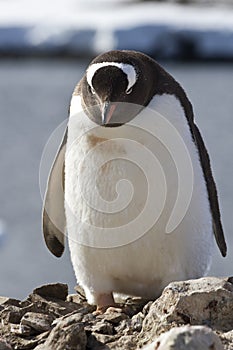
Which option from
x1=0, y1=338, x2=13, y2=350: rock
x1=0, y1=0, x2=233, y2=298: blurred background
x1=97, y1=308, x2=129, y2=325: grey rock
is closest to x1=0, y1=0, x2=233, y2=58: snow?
x1=0, y1=0, x2=233, y2=298: blurred background

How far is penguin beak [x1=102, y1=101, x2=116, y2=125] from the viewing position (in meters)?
3.22

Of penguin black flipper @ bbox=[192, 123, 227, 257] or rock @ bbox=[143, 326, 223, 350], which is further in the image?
penguin black flipper @ bbox=[192, 123, 227, 257]

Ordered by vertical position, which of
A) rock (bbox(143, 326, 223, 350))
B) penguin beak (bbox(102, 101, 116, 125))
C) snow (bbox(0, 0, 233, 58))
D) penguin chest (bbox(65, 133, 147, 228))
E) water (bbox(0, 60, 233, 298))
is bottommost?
water (bbox(0, 60, 233, 298))

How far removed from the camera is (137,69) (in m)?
3.33

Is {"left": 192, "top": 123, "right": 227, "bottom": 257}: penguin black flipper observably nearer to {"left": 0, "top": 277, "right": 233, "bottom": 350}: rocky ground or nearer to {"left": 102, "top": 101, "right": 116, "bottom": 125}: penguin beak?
{"left": 102, "top": 101, "right": 116, "bottom": 125}: penguin beak

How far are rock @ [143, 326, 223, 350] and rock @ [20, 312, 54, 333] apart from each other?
497 mm

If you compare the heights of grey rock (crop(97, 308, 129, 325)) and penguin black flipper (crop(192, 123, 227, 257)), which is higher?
penguin black flipper (crop(192, 123, 227, 257))

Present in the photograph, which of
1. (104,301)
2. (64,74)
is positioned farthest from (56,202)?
(64,74)

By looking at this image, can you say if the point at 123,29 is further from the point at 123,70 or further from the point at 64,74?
the point at 123,70

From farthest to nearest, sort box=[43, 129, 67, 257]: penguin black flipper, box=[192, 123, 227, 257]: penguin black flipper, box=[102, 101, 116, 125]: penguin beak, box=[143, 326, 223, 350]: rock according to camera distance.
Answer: box=[43, 129, 67, 257]: penguin black flipper, box=[192, 123, 227, 257]: penguin black flipper, box=[102, 101, 116, 125]: penguin beak, box=[143, 326, 223, 350]: rock

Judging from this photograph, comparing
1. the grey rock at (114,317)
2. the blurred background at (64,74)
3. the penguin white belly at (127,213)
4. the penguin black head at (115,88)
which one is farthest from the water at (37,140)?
the grey rock at (114,317)

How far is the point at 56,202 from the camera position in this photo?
3.84 m

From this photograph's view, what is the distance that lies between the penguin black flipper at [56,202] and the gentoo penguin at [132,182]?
168mm

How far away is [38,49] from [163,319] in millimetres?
22495
